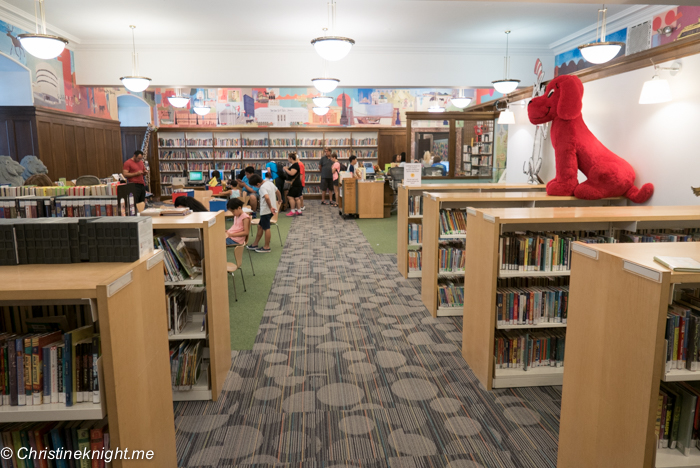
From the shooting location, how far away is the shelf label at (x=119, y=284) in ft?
5.43

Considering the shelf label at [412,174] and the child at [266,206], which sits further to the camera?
the child at [266,206]

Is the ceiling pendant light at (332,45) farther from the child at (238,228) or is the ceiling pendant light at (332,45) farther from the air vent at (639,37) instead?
the air vent at (639,37)

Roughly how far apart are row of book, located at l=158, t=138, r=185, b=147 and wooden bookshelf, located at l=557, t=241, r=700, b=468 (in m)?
15.4

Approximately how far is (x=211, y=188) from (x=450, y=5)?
6061 mm

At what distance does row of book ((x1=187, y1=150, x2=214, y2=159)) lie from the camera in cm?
1576

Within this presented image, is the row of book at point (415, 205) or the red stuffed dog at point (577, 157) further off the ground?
the red stuffed dog at point (577, 157)

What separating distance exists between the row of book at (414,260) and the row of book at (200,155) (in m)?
11.4

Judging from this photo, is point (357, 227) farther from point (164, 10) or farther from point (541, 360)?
point (541, 360)

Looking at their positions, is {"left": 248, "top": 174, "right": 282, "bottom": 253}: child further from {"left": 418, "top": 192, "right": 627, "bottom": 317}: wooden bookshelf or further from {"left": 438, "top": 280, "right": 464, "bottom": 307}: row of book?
{"left": 438, "top": 280, "right": 464, "bottom": 307}: row of book

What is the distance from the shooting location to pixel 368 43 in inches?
380

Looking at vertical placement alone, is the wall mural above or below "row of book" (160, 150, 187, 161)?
above

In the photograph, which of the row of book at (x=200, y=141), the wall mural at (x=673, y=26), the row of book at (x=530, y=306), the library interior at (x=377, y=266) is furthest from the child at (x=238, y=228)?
the row of book at (x=200, y=141)

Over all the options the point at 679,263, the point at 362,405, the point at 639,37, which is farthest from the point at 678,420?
the point at 639,37

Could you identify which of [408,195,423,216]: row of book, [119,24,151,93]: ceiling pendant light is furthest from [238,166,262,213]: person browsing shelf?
[408,195,423,216]: row of book
